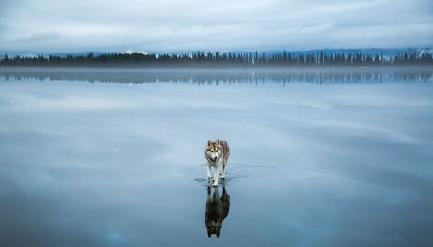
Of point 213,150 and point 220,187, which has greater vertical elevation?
point 213,150

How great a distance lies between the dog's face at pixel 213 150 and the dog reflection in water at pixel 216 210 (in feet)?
2.67

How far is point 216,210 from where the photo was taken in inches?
460

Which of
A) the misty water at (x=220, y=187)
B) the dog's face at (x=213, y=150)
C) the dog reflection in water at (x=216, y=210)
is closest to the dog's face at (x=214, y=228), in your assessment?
the dog reflection in water at (x=216, y=210)

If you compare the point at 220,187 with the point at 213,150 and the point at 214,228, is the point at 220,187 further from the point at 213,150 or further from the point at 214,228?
the point at 214,228

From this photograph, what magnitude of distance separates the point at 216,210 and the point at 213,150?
1.44 metres

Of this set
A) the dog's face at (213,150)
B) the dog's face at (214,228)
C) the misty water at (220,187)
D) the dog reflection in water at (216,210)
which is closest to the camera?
the misty water at (220,187)

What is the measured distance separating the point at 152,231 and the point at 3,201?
3.90 metres

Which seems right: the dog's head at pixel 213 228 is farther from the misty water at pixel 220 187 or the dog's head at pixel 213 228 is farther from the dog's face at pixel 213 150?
the dog's face at pixel 213 150

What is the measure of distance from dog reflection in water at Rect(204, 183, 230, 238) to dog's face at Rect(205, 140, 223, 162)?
0.81 meters

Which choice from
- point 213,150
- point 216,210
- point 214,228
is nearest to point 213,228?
point 214,228

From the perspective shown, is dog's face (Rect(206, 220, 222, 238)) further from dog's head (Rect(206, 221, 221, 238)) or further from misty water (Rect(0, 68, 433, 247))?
misty water (Rect(0, 68, 433, 247))

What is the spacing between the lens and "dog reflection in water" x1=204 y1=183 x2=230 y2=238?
10.6 m

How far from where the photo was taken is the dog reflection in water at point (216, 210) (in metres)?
10.6

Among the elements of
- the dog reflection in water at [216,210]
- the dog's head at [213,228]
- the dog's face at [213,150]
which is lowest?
the dog's head at [213,228]
